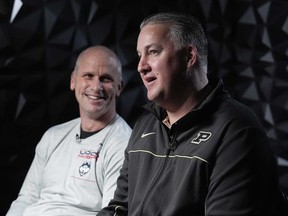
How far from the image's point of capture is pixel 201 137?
5.13ft

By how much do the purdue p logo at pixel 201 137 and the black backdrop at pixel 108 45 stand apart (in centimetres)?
140

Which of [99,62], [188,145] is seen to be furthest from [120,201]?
[99,62]

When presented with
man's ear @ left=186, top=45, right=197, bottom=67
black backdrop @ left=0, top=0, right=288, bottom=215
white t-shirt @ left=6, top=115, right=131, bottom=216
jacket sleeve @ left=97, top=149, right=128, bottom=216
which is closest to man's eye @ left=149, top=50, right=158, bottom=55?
man's ear @ left=186, top=45, right=197, bottom=67

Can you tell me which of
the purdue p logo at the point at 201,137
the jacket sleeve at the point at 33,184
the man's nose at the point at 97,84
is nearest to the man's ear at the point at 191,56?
the purdue p logo at the point at 201,137

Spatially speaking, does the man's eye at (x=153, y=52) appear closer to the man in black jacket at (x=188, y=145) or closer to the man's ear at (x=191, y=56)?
the man in black jacket at (x=188, y=145)

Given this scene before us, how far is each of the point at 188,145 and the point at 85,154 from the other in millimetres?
812

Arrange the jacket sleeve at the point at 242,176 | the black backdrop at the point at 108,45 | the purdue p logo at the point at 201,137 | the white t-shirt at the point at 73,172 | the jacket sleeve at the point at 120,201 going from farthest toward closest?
the black backdrop at the point at 108,45 → the white t-shirt at the point at 73,172 → the jacket sleeve at the point at 120,201 → the purdue p logo at the point at 201,137 → the jacket sleeve at the point at 242,176

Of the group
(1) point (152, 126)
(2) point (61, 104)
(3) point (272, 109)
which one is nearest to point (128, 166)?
(1) point (152, 126)

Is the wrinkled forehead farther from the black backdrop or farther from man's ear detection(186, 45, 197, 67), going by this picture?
man's ear detection(186, 45, 197, 67)

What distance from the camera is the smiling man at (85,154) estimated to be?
7.16 ft

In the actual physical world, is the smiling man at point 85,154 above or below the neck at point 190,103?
below

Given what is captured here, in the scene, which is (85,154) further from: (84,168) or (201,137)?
(201,137)

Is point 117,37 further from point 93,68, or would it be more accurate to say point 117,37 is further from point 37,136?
point 37,136

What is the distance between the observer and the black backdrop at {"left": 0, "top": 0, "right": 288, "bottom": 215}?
2.68 m
